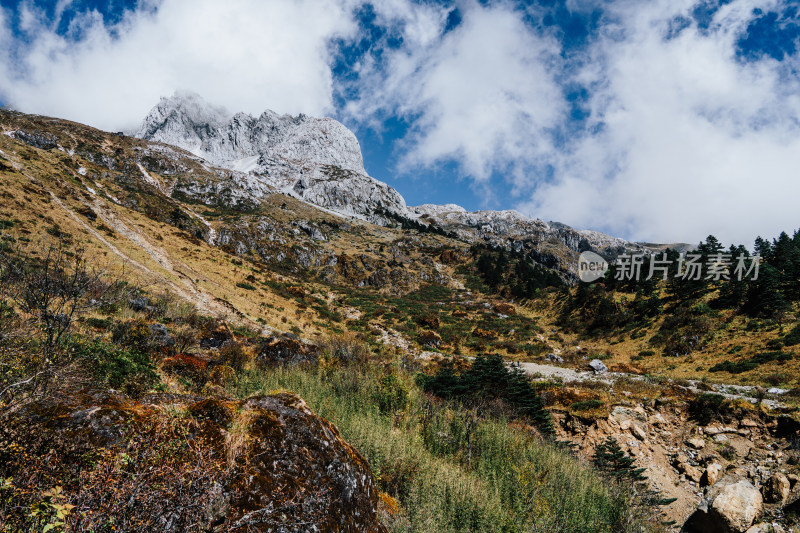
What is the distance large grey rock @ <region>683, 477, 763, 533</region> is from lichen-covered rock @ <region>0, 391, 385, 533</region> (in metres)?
8.62

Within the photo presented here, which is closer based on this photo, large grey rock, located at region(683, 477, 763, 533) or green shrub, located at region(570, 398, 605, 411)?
large grey rock, located at region(683, 477, 763, 533)

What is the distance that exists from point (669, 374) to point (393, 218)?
379 ft

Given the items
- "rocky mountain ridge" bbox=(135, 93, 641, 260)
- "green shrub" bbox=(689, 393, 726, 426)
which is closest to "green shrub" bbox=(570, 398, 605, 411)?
"green shrub" bbox=(689, 393, 726, 426)

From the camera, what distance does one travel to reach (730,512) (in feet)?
23.5

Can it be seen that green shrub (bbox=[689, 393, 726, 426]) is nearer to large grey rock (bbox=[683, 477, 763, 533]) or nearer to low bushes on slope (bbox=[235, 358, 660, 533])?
large grey rock (bbox=[683, 477, 763, 533])

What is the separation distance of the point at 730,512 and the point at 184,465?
35.6 ft

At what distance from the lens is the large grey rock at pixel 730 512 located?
7.04 m

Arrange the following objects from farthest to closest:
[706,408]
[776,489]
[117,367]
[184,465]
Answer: [706,408]
[776,489]
[117,367]
[184,465]

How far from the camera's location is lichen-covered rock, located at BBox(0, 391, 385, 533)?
2.14 metres

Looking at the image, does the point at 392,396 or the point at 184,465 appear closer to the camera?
the point at 184,465

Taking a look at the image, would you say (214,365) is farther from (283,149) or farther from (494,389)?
(283,149)

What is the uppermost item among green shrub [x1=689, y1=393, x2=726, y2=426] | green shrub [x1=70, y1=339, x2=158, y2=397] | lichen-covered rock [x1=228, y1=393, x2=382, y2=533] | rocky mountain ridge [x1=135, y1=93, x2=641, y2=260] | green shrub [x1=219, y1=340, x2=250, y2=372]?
rocky mountain ridge [x1=135, y1=93, x2=641, y2=260]

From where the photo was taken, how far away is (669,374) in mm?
19734

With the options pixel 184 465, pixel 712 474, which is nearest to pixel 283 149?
pixel 712 474
